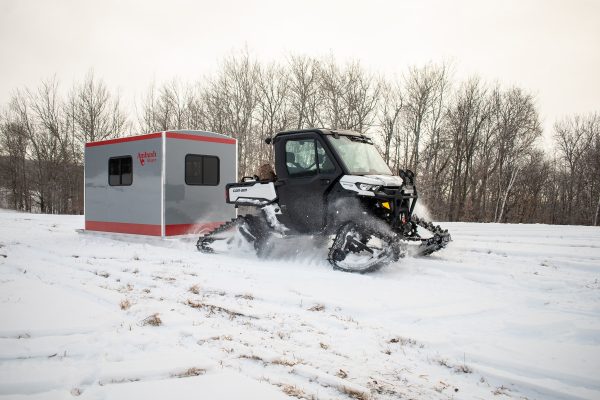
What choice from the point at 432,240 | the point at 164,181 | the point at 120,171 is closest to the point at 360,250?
the point at 432,240

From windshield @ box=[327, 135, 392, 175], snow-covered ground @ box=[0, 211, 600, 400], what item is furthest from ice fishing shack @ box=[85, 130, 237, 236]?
windshield @ box=[327, 135, 392, 175]

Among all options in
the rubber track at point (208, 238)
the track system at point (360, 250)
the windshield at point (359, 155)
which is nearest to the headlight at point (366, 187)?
the windshield at point (359, 155)

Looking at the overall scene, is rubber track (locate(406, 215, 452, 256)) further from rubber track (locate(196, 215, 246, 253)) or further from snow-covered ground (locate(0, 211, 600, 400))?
rubber track (locate(196, 215, 246, 253))

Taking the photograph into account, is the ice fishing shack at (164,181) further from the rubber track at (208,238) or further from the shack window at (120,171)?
the rubber track at (208,238)

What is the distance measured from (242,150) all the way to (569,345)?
26630mm

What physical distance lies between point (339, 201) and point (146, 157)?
5292 mm

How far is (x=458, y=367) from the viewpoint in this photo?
295 cm

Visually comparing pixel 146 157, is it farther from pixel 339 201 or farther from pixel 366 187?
pixel 366 187

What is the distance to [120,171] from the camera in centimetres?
1053

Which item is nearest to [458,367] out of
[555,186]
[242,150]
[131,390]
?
[131,390]

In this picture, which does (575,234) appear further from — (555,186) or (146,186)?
(555,186)

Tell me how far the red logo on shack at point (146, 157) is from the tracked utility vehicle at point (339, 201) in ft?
9.37

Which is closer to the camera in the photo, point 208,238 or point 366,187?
point 366,187

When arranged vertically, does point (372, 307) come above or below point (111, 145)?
below
